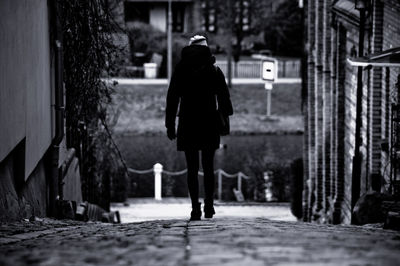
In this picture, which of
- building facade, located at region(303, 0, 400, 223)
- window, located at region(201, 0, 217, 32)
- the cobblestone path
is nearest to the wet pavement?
the cobblestone path

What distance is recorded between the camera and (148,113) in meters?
49.2

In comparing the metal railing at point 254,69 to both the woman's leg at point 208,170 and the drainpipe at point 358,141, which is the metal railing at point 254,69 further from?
the woman's leg at point 208,170

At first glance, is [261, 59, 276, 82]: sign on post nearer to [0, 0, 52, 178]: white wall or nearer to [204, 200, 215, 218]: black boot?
[0, 0, 52, 178]: white wall

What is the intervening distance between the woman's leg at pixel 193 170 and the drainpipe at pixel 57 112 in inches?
166

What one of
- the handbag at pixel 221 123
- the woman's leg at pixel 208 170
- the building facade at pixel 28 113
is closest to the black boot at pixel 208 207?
the woman's leg at pixel 208 170

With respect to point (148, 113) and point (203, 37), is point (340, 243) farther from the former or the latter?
point (148, 113)

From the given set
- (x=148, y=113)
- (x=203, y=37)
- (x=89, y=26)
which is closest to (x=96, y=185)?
(x=89, y=26)

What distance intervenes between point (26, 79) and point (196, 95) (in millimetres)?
2380

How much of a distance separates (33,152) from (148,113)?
36270 mm

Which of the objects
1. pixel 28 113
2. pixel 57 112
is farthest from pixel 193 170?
pixel 57 112

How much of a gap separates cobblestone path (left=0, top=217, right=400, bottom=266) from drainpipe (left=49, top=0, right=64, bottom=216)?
17.1ft

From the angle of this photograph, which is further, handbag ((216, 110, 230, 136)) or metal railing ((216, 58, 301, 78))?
metal railing ((216, 58, 301, 78))

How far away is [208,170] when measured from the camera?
11219mm

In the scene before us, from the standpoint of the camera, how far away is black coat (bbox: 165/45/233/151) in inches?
429
